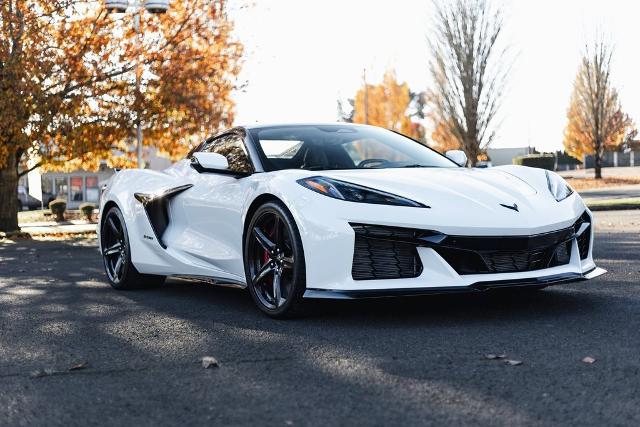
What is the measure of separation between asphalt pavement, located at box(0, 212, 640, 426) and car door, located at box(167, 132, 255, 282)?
0.37 m

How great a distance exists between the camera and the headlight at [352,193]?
15.8 feet

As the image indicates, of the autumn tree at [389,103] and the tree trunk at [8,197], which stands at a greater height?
the autumn tree at [389,103]

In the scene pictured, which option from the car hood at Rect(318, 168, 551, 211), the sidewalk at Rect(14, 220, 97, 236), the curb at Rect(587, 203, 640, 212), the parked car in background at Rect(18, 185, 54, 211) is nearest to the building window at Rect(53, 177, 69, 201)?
the parked car in background at Rect(18, 185, 54, 211)

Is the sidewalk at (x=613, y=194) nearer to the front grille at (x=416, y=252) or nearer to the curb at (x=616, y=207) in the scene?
the curb at (x=616, y=207)

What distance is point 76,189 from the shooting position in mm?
59031

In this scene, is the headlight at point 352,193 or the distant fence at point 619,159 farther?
the distant fence at point 619,159

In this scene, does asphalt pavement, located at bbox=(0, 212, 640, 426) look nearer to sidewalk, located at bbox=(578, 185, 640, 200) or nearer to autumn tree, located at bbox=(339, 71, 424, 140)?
sidewalk, located at bbox=(578, 185, 640, 200)

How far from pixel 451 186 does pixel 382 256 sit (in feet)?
2.21

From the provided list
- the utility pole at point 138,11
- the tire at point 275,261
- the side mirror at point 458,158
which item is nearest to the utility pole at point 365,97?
the utility pole at point 138,11

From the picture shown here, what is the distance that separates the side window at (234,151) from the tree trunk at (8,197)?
1564 cm

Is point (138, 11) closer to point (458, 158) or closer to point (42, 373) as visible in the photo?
point (458, 158)

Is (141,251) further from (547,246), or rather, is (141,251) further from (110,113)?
(110,113)

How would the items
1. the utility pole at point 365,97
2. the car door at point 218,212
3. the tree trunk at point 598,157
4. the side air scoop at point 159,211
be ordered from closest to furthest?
1. the car door at point 218,212
2. the side air scoop at point 159,211
3. the tree trunk at point 598,157
4. the utility pole at point 365,97

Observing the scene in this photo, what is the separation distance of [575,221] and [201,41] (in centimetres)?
1765
